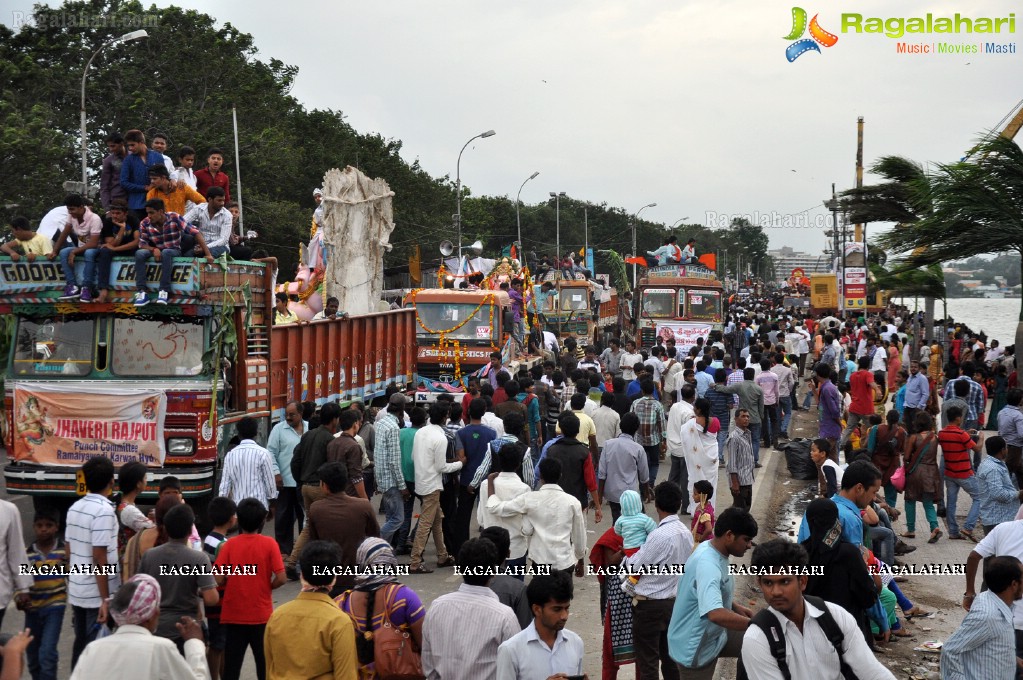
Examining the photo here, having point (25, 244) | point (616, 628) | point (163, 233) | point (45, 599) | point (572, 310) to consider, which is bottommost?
point (616, 628)

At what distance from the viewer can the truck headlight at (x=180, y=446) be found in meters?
10.9


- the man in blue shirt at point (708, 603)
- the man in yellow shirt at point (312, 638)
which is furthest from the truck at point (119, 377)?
the man in blue shirt at point (708, 603)

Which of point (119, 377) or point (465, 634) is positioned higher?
point (119, 377)

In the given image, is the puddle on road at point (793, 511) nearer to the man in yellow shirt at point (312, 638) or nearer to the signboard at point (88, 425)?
the signboard at point (88, 425)

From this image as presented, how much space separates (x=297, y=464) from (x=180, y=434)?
1655mm

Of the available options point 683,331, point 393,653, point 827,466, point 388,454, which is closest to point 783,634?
point 393,653

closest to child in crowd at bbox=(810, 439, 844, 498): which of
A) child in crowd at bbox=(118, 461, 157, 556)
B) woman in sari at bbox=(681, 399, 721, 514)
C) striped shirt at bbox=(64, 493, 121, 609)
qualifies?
woman in sari at bbox=(681, 399, 721, 514)

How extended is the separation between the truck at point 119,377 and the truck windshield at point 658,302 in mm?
19466

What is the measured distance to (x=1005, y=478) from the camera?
1059cm

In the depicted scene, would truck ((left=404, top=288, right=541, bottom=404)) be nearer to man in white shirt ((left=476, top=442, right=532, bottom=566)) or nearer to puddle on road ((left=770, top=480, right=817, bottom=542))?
puddle on road ((left=770, top=480, right=817, bottom=542))

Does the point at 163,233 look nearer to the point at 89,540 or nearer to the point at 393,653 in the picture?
the point at 89,540

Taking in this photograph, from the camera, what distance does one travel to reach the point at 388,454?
10.5 metres

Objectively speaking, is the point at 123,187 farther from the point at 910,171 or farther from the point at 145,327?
the point at 910,171

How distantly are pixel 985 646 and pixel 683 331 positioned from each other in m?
24.0
